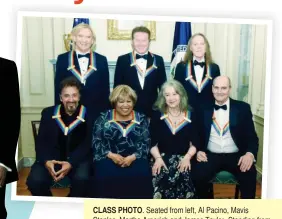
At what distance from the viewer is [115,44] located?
2.13 metres

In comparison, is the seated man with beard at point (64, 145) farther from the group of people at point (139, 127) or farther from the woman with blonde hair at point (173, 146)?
the woman with blonde hair at point (173, 146)

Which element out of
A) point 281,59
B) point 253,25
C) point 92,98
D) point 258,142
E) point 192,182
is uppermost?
point 253,25

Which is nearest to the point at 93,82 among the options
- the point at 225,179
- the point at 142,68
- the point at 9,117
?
the point at 142,68

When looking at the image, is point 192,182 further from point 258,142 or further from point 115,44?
point 115,44

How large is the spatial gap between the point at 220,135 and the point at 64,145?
0.90m

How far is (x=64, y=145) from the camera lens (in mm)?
2168

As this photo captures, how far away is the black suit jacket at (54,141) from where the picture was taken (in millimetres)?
2158

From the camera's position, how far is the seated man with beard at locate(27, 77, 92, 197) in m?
2.16

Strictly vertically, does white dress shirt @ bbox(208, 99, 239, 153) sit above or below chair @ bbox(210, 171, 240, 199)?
above

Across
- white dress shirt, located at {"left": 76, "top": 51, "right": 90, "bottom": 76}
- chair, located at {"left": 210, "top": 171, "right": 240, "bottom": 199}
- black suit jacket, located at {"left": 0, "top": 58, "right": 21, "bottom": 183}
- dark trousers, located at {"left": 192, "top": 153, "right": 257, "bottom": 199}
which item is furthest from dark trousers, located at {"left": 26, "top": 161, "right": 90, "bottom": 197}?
chair, located at {"left": 210, "top": 171, "right": 240, "bottom": 199}

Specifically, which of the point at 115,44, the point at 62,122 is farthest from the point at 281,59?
the point at 62,122

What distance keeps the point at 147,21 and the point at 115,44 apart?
22 centimetres

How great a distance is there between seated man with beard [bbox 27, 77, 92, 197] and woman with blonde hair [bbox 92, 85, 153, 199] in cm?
7

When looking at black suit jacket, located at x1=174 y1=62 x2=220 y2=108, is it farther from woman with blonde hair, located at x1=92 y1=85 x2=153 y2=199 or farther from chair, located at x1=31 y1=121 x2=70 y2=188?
chair, located at x1=31 y1=121 x2=70 y2=188
